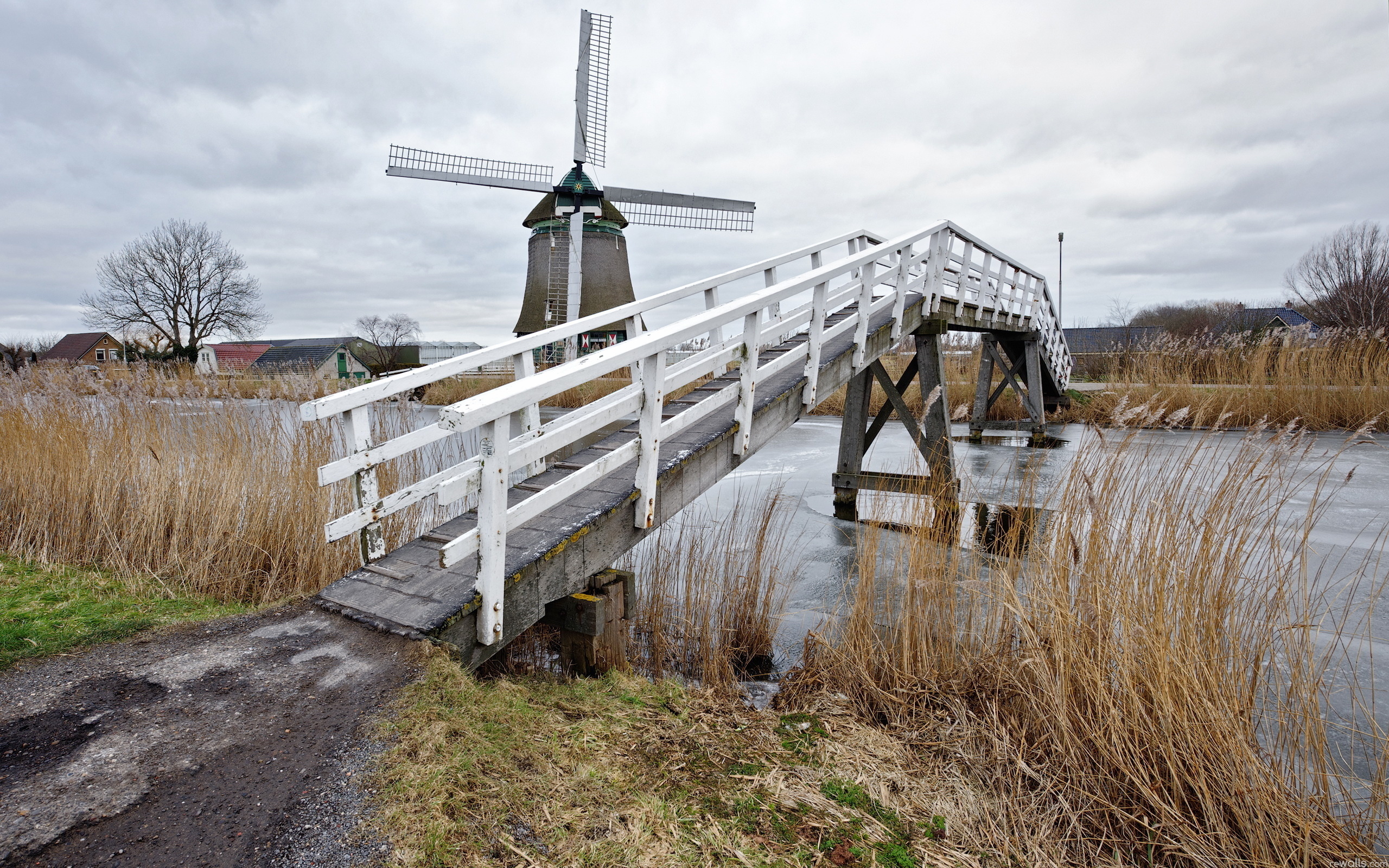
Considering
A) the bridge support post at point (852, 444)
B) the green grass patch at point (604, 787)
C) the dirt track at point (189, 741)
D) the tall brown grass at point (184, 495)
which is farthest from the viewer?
the bridge support post at point (852, 444)

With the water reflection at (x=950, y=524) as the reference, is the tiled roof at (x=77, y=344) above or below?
above

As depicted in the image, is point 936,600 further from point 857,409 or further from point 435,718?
point 857,409

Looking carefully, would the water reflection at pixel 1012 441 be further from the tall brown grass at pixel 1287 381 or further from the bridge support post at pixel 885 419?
the bridge support post at pixel 885 419

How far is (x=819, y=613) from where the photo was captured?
531 cm

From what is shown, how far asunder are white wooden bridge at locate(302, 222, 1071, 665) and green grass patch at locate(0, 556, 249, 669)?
93cm

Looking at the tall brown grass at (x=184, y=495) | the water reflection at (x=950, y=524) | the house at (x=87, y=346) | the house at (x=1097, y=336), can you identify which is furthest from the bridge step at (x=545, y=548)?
the house at (x=87, y=346)

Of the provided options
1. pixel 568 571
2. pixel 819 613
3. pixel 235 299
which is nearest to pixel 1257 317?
pixel 819 613

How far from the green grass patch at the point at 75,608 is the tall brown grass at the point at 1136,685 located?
3416 millimetres

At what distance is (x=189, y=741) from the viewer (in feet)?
7.46

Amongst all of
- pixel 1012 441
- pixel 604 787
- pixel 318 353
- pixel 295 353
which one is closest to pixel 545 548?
pixel 604 787

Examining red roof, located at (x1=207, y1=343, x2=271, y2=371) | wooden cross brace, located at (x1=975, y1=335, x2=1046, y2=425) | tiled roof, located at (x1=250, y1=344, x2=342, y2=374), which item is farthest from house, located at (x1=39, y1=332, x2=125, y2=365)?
wooden cross brace, located at (x1=975, y1=335, x2=1046, y2=425)

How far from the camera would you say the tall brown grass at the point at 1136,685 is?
2.42 meters

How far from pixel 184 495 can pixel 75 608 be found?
132 centimetres

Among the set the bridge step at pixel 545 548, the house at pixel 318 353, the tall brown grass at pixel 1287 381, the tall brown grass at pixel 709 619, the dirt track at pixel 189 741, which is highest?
the house at pixel 318 353
